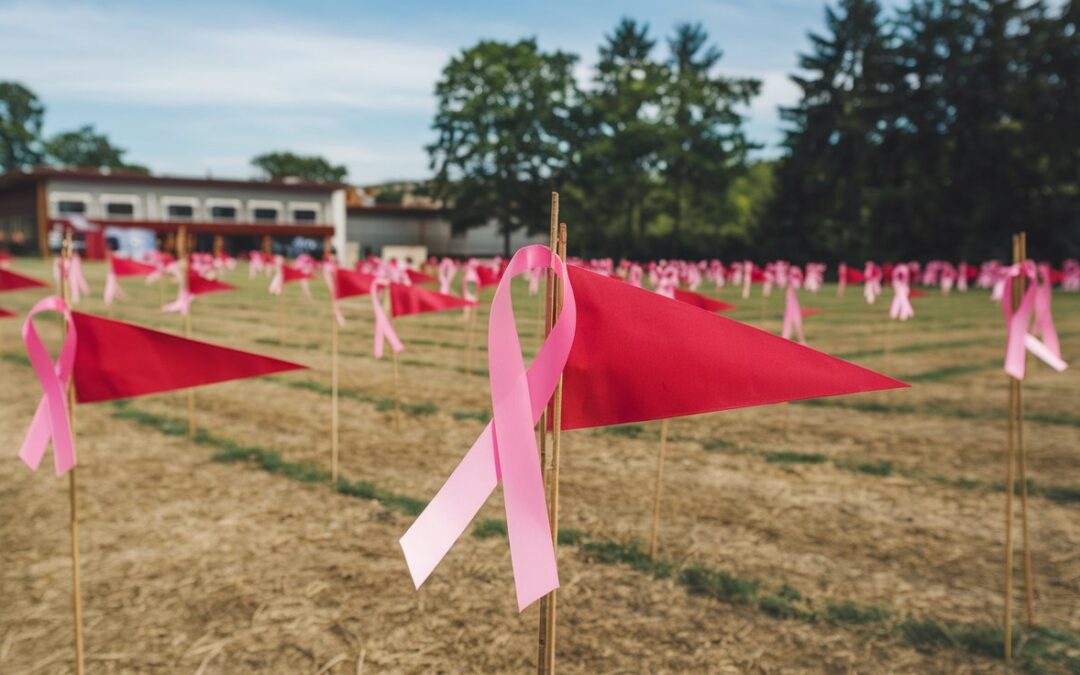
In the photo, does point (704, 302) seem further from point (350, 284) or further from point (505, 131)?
point (505, 131)

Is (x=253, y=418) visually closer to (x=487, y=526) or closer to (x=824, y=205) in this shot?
(x=487, y=526)

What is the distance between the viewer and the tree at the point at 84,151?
11069 cm

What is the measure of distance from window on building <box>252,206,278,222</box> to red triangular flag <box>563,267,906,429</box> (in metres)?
68.6

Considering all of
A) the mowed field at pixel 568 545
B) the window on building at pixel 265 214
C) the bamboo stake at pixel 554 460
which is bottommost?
the mowed field at pixel 568 545

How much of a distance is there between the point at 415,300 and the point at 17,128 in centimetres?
10924

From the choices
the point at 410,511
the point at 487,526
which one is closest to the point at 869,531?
the point at 487,526

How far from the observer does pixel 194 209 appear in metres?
64.6

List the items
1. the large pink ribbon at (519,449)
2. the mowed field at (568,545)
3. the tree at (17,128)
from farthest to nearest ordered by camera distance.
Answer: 1. the tree at (17,128)
2. the mowed field at (568,545)
3. the large pink ribbon at (519,449)

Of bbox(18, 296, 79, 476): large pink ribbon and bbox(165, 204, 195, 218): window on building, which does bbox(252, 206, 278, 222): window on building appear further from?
bbox(18, 296, 79, 476): large pink ribbon

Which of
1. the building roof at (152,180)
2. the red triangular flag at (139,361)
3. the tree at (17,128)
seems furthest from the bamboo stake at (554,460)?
the tree at (17,128)

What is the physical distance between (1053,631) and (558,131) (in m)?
52.3

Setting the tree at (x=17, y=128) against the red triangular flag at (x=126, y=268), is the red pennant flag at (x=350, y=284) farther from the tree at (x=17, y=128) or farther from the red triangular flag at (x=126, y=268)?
the tree at (x=17, y=128)

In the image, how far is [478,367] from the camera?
12297mm

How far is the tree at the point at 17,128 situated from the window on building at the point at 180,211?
4628cm
